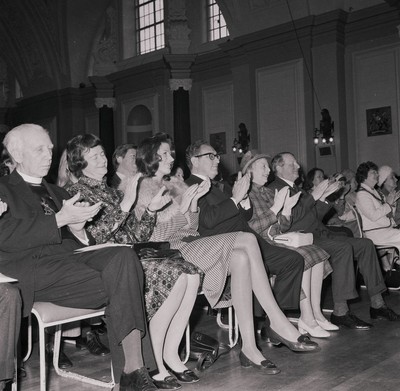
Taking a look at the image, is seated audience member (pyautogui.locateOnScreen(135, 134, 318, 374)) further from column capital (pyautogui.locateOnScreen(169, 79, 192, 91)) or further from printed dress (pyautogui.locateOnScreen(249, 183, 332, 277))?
column capital (pyautogui.locateOnScreen(169, 79, 192, 91))

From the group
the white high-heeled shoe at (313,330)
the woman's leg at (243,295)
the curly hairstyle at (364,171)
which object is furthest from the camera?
the curly hairstyle at (364,171)

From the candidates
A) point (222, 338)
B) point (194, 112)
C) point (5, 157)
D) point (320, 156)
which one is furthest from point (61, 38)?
point (222, 338)

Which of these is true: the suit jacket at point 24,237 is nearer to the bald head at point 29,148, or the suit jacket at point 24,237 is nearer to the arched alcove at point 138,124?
the bald head at point 29,148

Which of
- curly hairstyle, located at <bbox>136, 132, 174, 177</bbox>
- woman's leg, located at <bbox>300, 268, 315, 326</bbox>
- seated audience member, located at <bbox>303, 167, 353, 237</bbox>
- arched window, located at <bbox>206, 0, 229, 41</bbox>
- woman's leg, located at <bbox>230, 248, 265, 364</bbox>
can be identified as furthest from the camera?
arched window, located at <bbox>206, 0, 229, 41</bbox>

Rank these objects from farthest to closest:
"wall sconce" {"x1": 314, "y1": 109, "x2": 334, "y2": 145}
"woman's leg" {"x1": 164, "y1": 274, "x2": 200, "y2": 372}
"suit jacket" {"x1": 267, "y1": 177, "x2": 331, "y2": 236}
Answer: "wall sconce" {"x1": 314, "y1": 109, "x2": 334, "y2": 145}
"suit jacket" {"x1": 267, "y1": 177, "x2": 331, "y2": 236}
"woman's leg" {"x1": 164, "y1": 274, "x2": 200, "y2": 372}

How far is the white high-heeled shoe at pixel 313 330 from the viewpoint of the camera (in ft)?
15.2

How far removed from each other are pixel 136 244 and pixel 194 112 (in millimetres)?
12815

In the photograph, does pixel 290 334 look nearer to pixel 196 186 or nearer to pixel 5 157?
pixel 196 186

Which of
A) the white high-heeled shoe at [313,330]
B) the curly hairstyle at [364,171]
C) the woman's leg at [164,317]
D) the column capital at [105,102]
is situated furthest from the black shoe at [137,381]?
the column capital at [105,102]

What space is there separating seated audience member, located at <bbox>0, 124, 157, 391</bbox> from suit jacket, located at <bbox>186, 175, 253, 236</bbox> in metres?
1.26

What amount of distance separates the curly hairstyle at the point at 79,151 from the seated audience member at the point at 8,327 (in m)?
1.20

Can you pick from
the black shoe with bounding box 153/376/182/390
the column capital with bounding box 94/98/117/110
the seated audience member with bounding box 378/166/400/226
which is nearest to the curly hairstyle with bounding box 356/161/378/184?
the seated audience member with bounding box 378/166/400/226

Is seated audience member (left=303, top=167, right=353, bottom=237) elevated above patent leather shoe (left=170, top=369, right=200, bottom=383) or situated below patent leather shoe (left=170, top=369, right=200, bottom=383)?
above

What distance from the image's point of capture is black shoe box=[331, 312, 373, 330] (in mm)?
4938
